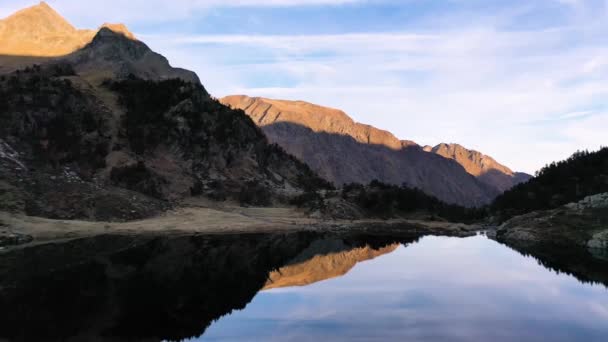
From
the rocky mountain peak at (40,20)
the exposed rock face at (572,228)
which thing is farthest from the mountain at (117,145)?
the exposed rock face at (572,228)

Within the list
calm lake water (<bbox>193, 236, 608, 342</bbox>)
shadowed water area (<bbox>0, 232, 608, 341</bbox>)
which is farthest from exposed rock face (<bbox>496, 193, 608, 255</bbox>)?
calm lake water (<bbox>193, 236, 608, 342</bbox>)

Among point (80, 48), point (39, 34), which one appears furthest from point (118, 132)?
point (39, 34)

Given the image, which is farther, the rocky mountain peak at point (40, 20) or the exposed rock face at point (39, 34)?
the rocky mountain peak at point (40, 20)

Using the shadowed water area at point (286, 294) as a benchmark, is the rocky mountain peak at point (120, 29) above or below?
above

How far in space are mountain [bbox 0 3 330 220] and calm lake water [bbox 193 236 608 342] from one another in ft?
137

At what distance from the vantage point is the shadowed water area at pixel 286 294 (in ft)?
68.4

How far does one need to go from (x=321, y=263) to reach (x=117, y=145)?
61.1 metres

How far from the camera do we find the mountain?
6378 cm

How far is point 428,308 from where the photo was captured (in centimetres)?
2592

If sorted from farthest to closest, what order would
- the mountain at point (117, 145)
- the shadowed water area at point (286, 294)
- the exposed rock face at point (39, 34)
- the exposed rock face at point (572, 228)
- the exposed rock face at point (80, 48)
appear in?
the exposed rock face at point (39, 34) → the exposed rock face at point (80, 48) → the mountain at point (117, 145) → the exposed rock face at point (572, 228) → the shadowed water area at point (286, 294)

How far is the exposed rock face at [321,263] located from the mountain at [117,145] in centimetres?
2908

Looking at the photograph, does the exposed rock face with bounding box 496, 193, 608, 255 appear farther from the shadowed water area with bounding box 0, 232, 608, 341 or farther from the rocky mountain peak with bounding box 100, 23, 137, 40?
the rocky mountain peak with bounding box 100, 23, 137, 40

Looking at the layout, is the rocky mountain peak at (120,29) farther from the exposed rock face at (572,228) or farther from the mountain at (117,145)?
the exposed rock face at (572,228)

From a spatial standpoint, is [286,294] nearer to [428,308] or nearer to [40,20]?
[428,308]
